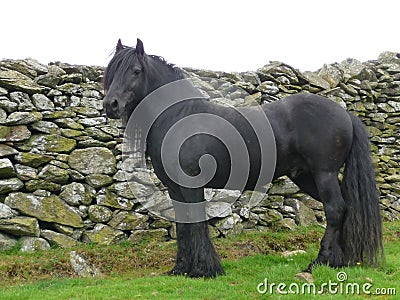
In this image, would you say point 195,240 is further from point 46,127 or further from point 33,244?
point 46,127

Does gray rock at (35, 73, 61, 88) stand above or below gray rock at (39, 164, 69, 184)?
above

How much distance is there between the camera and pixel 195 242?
4.59m

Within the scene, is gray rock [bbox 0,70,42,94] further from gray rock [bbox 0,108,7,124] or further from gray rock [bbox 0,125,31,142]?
gray rock [bbox 0,125,31,142]

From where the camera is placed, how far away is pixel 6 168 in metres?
6.19

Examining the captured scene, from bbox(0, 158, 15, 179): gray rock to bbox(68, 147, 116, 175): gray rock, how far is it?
885mm

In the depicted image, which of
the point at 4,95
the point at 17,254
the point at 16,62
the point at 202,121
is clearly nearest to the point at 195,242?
the point at 202,121

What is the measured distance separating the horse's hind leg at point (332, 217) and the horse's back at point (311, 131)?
191mm

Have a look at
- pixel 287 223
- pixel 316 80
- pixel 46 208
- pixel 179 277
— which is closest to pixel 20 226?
pixel 46 208

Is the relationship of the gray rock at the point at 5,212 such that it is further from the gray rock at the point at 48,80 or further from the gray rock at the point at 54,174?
the gray rock at the point at 48,80

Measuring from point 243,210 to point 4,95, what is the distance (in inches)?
179

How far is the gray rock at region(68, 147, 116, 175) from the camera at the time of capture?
6.77 m

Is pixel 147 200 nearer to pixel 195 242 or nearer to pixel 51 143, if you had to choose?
pixel 51 143

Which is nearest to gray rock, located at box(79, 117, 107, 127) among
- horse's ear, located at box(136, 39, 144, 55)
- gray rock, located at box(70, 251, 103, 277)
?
gray rock, located at box(70, 251, 103, 277)

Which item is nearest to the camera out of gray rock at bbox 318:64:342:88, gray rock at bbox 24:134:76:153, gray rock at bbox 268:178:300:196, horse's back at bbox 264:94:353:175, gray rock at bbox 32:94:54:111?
horse's back at bbox 264:94:353:175
